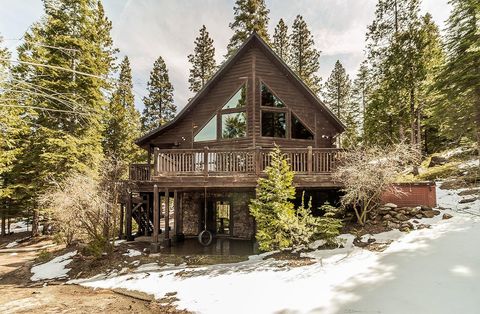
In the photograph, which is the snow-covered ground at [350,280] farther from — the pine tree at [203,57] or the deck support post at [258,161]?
the pine tree at [203,57]

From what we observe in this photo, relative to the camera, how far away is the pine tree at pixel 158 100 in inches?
1251

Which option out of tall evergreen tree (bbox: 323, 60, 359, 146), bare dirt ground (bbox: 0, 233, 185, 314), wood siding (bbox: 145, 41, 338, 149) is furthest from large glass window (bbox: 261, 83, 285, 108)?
tall evergreen tree (bbox: 323, 60, 359, 146)

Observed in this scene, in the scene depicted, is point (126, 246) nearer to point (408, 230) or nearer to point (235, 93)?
point (235, 93)

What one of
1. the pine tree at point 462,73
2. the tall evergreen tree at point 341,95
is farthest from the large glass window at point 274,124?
the tall evergreen tree at point 341,95

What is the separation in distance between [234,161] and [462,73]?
12.4 meters

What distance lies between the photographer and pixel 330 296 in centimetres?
570

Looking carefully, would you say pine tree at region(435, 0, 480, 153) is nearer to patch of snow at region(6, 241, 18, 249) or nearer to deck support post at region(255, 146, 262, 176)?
deck support post at region(255, 146, 262, 176)

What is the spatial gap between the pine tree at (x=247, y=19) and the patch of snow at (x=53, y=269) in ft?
66.1

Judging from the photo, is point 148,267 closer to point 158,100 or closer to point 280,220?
point 280,220

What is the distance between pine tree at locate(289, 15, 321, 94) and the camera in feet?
90.2

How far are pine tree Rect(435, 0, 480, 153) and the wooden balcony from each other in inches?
334

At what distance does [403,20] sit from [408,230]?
17.4 meters

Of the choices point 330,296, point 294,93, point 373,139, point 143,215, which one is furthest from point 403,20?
point 143,215

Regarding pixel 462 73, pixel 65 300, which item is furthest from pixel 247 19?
pixel 65 300
